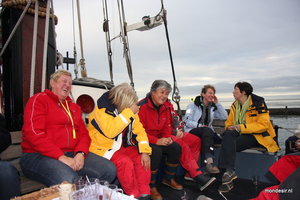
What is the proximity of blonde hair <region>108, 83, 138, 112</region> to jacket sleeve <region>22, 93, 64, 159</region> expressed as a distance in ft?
2.03

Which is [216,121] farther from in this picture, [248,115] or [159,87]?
[159,87]

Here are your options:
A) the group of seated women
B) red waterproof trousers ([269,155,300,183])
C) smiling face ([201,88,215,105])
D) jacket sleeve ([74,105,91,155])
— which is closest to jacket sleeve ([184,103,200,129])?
the group of seated women

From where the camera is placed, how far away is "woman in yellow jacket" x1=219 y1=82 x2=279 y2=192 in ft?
10.2

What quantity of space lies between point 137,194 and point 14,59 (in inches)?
74.0

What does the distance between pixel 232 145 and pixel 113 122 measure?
170 cm

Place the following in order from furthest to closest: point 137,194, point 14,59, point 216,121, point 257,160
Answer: point 216,121
point 257,160
point 14,59
point 137,194

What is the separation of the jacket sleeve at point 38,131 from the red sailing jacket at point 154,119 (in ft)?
3.82

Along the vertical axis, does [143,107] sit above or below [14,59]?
below

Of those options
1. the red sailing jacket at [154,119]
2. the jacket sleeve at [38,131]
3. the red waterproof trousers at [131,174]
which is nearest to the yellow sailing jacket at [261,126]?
the red sailing jacket at [154,119]

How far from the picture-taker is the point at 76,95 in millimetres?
3465

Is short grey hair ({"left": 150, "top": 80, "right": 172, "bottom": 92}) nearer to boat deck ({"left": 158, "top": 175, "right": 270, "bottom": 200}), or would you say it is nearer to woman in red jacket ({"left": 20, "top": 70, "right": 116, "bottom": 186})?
woman in red jacket ({"left": 20, "top": 70, "right": 116, "bottom": 186})

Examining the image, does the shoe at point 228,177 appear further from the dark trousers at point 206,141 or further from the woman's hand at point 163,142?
the woman's hand at point 163,142

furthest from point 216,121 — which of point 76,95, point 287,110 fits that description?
point 287,110

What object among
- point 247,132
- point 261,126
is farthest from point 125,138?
point 261,126
